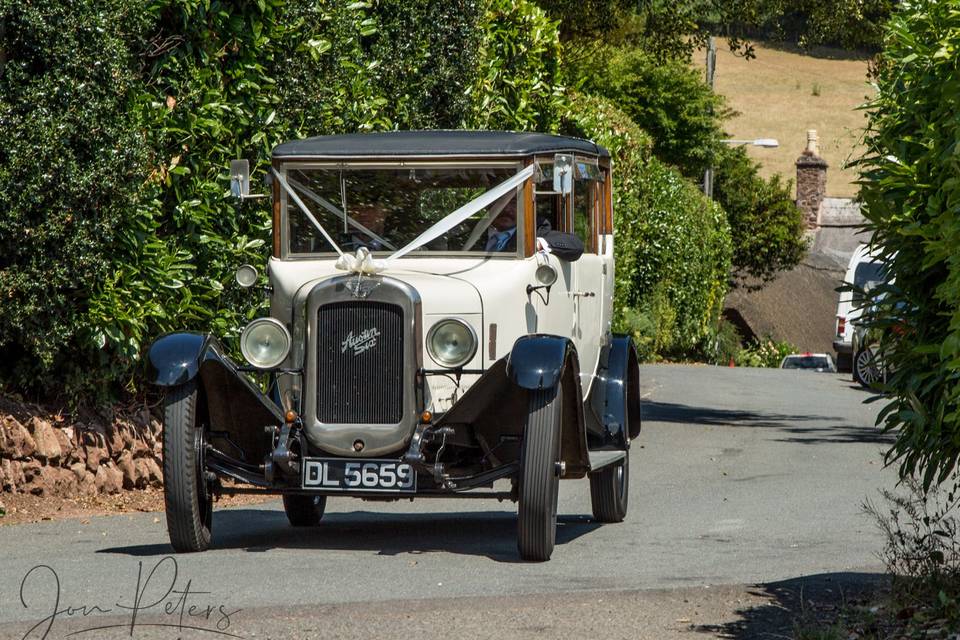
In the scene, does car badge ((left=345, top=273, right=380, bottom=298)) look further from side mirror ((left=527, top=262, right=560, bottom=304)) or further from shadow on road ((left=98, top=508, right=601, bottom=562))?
shadow on road ((left=98, top=508, right=601, bottom=562))

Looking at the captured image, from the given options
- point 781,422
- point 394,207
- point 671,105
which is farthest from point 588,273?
point 671,105

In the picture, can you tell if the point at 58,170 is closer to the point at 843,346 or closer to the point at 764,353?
the point at 843,346

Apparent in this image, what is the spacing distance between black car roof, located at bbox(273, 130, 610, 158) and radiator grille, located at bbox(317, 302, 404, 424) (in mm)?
1353

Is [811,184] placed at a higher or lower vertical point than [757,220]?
higher

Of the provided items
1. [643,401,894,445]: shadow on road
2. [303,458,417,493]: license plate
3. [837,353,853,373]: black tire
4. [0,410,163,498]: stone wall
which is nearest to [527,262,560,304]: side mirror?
[303,458,417,493]: license plate

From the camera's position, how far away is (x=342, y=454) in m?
7.73

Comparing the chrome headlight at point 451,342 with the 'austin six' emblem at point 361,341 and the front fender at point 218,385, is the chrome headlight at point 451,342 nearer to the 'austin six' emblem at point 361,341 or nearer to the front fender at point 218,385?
the 'austin six' emblem at point 361,341

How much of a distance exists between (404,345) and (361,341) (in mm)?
237

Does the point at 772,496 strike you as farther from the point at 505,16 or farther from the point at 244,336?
the point at 505,16

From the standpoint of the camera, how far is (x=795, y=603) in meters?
6.39

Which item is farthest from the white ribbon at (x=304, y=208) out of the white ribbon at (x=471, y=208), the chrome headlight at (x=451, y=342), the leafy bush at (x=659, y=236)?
the leafy bush at (x=659, y=236)

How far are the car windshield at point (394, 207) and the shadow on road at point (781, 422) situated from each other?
8158 mm

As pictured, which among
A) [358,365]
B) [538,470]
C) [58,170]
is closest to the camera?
[538,470]

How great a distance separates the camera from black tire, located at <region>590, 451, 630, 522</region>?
9523 mm
